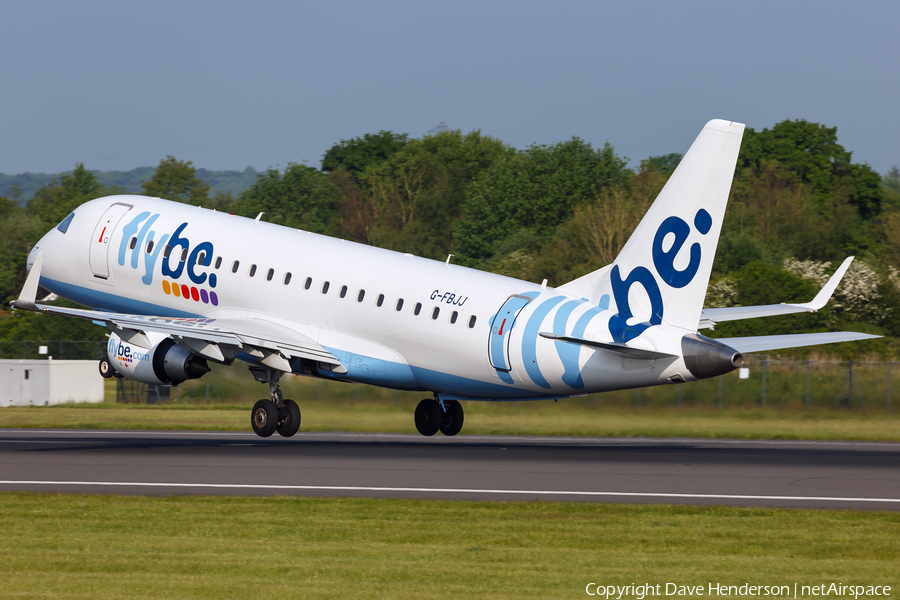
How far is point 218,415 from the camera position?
5153cm

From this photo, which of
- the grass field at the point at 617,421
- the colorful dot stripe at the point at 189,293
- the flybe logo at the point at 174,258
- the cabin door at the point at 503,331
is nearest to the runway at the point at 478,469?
the grass field at the point at 617,421

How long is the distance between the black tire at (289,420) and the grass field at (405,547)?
1181 cm

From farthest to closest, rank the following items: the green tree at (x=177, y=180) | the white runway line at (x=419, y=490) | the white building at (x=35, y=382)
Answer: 1. the green tree at (x=177, y=180)
2. the white building at (x=35, y=382)
3. the white runway line at (x=419, y=490)

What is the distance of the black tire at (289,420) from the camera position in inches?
1289

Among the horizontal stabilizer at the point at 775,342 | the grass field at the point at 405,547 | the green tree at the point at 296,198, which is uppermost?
the green tree at the point at 296,198

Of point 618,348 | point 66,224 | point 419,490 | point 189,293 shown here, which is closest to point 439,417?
point 189,293

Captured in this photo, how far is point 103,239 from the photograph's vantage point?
36969 millimetres

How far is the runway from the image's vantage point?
22.0 m

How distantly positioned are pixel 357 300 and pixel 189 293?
19.7 ft

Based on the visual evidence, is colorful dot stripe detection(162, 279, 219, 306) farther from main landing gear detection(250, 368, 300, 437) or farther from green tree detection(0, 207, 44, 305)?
green tree detection(0, 207, 44, 305)

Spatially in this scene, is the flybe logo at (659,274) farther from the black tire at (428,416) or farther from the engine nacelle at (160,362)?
the engine nacelle at (160,362)

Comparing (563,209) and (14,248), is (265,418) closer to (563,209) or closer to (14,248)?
(563,209)

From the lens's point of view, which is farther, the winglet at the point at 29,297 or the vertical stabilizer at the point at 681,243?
the winglet at the point at 29,297

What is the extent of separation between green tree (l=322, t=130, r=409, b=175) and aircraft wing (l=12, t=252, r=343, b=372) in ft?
421
